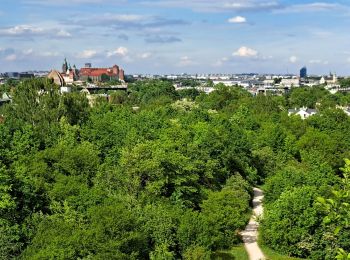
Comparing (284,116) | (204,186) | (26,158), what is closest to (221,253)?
(204,186)

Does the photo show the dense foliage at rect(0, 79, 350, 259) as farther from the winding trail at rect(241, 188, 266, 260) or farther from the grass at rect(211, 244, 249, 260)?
the winding trail at rect(241, 188, 266, 260)

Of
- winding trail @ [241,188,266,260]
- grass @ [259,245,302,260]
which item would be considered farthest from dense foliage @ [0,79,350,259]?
winding trail @ [241,188,266,260]

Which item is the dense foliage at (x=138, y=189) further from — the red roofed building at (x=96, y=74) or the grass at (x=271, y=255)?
the red roofed building at (x=96, y=74)

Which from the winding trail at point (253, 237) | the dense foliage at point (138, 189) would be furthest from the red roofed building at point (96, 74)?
the winding trail at point (253, 237)

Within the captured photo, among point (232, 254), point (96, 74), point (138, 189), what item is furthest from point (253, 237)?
point (96, 74)

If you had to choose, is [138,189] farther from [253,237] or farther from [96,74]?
[96,74]

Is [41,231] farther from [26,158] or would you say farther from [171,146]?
[171,146]
